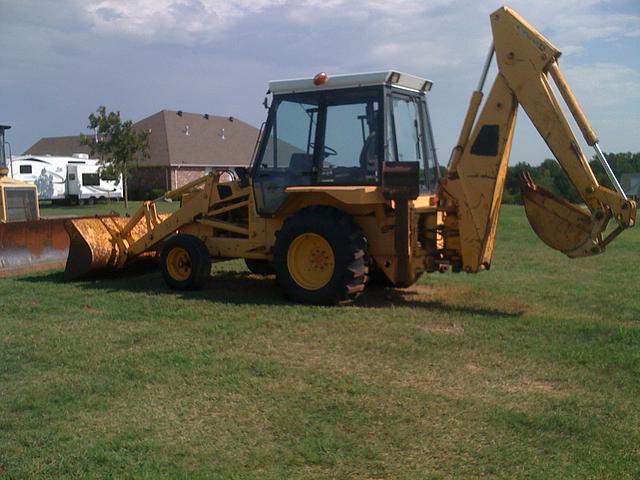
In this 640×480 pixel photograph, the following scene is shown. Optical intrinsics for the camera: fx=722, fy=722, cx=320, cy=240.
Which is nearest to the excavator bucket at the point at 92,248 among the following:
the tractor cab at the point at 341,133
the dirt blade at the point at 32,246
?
the dirt blade at the point at 32,246

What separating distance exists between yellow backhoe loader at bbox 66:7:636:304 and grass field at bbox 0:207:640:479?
0.67m

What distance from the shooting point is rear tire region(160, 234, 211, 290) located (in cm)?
996

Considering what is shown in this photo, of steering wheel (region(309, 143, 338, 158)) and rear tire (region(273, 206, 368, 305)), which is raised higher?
steering wheel (region(309, 143, 338, 158))

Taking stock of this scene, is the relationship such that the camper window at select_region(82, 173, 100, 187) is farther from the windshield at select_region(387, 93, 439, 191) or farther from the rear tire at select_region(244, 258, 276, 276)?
the windshield at select_region(387, 93, 439, 191)

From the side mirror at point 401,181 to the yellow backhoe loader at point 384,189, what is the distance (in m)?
0.01

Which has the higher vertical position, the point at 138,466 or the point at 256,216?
the point at 256,216

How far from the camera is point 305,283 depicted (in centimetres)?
916

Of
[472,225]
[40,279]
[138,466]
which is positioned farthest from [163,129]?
[138,466]

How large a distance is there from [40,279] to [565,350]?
26.0 ft

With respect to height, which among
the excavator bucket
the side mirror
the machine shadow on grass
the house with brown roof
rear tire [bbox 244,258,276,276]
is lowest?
the machine shadow on grass

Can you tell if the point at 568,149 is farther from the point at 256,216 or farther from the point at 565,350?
the point at 256,216

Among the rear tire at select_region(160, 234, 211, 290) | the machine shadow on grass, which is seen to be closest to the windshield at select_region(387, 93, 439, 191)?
the machine shadow on grass

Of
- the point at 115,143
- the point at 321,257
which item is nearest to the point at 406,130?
the point at 321,257

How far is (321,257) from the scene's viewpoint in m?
9.12
